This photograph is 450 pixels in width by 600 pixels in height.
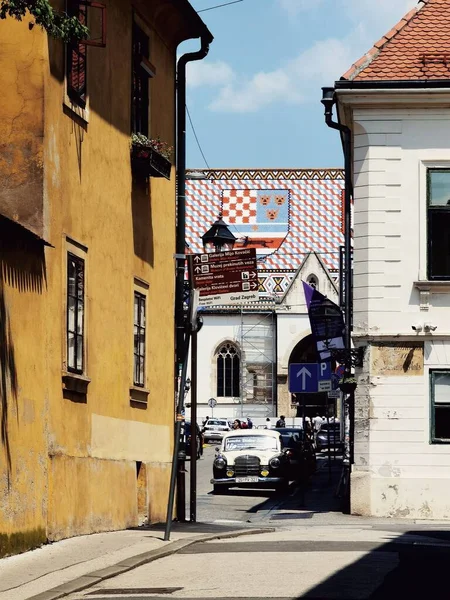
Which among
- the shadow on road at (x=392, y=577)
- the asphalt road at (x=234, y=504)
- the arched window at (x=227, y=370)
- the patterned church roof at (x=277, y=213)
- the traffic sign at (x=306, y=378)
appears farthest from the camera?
the arched window at (x=227, y=370)

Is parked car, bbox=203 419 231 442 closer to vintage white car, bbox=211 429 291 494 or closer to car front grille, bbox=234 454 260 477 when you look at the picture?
vintage white car, bbox=211 429 291 494

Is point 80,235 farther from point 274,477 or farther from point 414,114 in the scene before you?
point 274,477

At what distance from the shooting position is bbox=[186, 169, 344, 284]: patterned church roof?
90750mm

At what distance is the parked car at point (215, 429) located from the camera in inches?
2960

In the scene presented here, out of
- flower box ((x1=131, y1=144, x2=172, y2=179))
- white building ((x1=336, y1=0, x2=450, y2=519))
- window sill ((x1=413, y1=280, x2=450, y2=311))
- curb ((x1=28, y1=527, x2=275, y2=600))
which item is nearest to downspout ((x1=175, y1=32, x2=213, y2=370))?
flower box ((x1=131, y1=144, x2=172, y2=179))

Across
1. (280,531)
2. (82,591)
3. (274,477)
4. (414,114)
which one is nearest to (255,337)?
(274,477)

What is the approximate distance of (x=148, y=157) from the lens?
66.9 feet

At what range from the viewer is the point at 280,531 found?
19.7 m

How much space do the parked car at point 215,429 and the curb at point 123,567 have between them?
56326 millimetres

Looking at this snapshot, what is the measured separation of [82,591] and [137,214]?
9.95 meters

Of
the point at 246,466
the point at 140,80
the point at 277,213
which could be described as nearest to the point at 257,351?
the point at 277,213

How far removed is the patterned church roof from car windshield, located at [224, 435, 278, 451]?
174 ft

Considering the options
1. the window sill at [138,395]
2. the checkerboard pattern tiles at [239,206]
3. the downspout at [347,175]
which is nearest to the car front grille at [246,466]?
the downspout at [347,175]

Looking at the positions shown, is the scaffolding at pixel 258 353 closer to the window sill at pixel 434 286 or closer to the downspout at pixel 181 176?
the window sill at pixel 434 286
